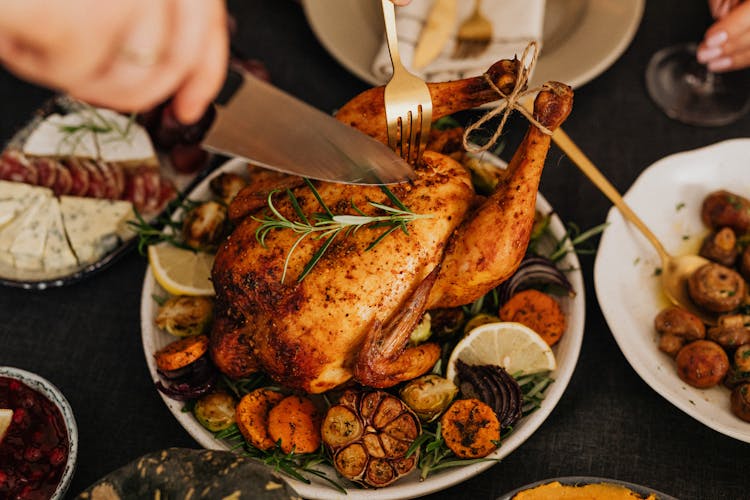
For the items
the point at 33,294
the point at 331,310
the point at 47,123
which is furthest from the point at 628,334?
the point at 47,123

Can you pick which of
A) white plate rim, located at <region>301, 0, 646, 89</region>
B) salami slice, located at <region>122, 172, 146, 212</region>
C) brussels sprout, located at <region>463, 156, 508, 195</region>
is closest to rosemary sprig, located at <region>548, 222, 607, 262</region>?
brussels sprout, located at <region>463, 156, 508, 195</region>

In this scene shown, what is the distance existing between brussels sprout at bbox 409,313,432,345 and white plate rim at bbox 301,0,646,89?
82 centimetres

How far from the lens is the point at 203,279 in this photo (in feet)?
5.81

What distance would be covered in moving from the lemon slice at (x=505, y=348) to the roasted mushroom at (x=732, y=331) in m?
0.42

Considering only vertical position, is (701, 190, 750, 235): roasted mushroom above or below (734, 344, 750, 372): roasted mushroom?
above

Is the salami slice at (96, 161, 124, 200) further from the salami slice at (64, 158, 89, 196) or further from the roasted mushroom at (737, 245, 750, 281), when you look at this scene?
the roasted mushroom at (737, 245, 750, 281)

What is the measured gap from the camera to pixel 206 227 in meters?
1.77

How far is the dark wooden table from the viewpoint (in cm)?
162

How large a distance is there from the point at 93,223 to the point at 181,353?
0.59 meters

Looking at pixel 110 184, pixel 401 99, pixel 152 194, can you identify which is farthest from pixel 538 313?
pixel 110 184

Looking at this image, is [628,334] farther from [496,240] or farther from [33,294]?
[33,294]

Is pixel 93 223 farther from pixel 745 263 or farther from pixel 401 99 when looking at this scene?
pixel 745 263

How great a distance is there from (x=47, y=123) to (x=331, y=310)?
1.24m

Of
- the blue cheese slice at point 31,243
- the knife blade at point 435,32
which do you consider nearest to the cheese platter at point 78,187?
the blue cheese slice at point 31,243
